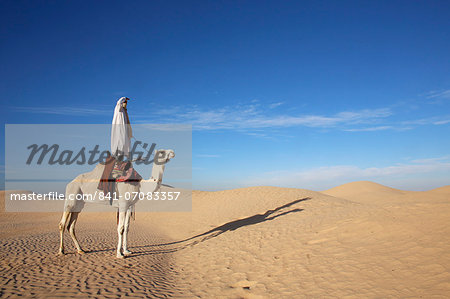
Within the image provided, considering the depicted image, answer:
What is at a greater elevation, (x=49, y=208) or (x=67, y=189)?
(x=67, y=189)

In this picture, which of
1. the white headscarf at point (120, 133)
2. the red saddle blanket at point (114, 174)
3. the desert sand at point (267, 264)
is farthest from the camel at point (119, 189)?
the desert sand at point (267, 264)

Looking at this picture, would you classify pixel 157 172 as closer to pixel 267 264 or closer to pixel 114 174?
pixel 114 174

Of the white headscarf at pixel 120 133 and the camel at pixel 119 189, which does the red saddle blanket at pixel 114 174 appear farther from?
the white headscarf at pixel 120 133

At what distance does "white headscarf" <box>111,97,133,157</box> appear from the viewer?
349 inches

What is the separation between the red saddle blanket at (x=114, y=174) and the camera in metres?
8.68

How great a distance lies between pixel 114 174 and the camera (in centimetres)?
875

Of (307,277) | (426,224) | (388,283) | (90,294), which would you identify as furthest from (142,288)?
(426,224)

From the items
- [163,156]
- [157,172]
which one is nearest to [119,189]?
[157,172]

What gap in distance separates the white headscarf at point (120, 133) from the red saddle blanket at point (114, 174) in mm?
361

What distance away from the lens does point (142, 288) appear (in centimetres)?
663

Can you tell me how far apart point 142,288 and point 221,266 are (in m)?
2.97

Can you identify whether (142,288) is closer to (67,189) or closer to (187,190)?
(67,189)

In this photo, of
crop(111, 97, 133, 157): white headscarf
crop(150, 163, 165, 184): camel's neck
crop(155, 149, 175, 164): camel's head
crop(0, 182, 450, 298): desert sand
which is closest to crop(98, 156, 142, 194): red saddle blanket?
crop(111, 97, 133, 157): white headscarf

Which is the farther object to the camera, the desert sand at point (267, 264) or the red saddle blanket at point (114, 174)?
the red saddle blanket at point (114, 174)
